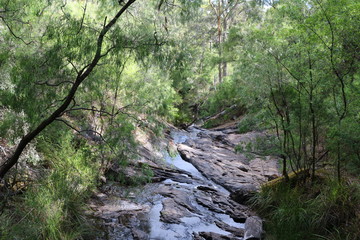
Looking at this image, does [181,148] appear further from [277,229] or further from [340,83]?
[340,83]

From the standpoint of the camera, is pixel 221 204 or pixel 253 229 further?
pixel 221 204

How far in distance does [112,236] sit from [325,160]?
6044 mm

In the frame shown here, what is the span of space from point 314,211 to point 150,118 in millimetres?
4341

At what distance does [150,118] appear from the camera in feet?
25.0

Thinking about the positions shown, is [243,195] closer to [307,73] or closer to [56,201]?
[307,73]

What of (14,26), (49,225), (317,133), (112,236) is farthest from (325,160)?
(14,26)

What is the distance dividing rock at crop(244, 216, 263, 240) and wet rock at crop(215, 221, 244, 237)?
5.5 inches

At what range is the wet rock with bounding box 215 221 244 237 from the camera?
22.0 feet

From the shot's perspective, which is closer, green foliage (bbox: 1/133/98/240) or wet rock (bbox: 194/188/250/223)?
green foliage (bbox: 1/133/98/240)

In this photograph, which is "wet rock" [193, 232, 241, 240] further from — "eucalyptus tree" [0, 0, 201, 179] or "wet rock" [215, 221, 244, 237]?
"eucalyptus tree" [0, 0, 201, 179]

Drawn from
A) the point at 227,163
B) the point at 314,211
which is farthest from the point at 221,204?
the point at 227,163

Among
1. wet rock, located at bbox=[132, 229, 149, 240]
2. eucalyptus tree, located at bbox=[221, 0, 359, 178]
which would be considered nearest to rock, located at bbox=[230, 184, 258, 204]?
eucalyptus tree, located at bbox=[221, 0, 359, 178]

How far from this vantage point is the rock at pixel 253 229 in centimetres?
647

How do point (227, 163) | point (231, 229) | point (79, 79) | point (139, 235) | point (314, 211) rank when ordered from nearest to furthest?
point (79, 79)
point (139, 235)
point (314, 211)
point (231, 229)
point (227, 163)
